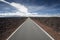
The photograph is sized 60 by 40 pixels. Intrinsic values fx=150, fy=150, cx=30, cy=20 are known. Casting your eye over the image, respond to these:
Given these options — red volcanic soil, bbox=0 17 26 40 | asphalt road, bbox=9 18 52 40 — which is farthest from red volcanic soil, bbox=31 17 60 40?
red volcanic soil, bbox=0 17 26 40

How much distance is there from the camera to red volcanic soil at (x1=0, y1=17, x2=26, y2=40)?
243cm

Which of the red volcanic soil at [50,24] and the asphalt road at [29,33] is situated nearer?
the asphalt road at [29,33]

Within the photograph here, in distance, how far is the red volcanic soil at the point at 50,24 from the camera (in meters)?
2.38

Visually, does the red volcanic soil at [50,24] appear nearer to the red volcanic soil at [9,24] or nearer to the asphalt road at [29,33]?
the asphalt road at [29,33]

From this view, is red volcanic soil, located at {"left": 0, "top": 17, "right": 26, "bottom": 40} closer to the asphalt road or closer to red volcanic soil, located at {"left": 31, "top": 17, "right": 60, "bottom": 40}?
the asphalt road

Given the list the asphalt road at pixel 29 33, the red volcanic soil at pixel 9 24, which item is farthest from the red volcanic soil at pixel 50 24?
the red volcanic soil at pixel 9 24

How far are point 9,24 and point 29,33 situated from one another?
0.46 metres

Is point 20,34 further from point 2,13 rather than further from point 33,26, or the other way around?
point 2,13

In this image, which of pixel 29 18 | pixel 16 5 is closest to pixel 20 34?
pixel 29 18

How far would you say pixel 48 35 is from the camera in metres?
2.20

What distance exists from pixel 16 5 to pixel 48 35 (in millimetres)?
731

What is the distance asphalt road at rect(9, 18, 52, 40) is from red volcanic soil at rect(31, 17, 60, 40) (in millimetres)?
167

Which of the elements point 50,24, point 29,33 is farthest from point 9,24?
point 50,24

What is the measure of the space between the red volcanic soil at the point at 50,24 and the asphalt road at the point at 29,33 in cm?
17
